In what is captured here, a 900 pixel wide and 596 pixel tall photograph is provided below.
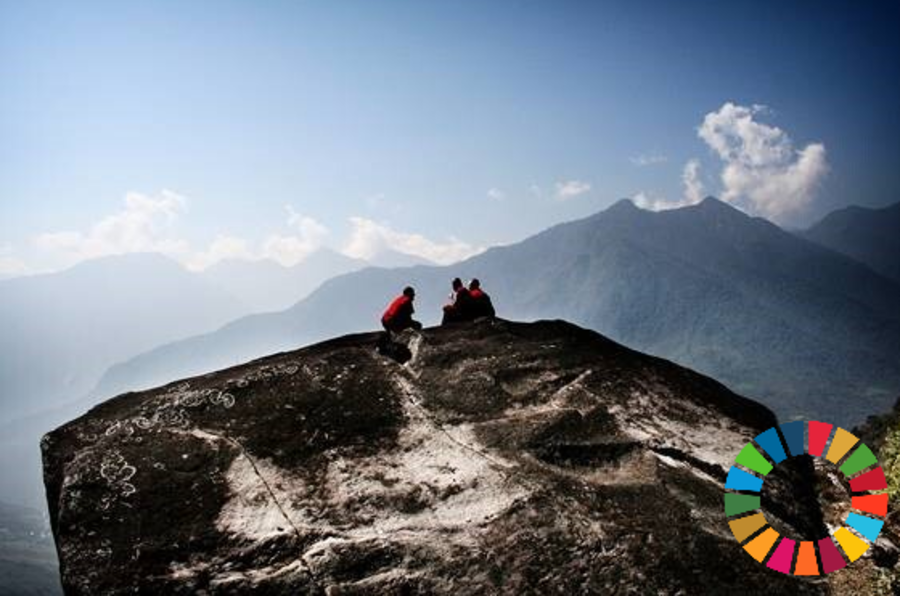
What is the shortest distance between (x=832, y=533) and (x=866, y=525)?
2.16ft

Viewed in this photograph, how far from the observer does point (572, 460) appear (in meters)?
13.1

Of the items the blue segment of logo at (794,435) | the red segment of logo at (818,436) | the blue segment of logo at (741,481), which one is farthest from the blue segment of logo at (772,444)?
the red segment of logo at (818,436)

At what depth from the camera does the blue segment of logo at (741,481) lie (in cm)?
1240

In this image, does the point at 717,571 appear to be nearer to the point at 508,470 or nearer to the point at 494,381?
the point at 508,470

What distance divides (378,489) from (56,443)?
809 centimetres

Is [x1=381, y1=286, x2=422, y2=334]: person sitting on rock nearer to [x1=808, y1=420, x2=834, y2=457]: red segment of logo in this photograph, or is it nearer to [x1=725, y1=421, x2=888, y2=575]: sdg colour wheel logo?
[x1=725, y1=421, x2=888, y2=575]: sdg colour wheel logo

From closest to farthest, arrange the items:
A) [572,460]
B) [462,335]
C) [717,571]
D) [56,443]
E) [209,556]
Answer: [717,571]
[209,556]
[572,460]
[56,443]
[462,335]

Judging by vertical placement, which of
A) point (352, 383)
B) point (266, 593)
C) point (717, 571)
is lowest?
point (266, 593)

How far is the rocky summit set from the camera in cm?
1053

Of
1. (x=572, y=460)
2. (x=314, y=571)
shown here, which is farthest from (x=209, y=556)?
(x=572, y=460)

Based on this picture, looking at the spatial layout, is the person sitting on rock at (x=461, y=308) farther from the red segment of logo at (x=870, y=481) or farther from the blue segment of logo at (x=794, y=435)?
the red segment of logo at (x=870, y=481)

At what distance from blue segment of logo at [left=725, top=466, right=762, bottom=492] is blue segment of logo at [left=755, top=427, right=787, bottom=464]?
65 cm

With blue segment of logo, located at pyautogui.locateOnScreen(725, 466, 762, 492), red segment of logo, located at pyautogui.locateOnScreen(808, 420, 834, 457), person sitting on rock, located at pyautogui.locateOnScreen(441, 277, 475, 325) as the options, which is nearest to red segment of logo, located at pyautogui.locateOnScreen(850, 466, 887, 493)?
red segment of logo, located at pyautogui.locateOnScreen(808, 420, 834, 457)

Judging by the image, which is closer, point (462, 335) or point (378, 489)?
point (378, 489)
